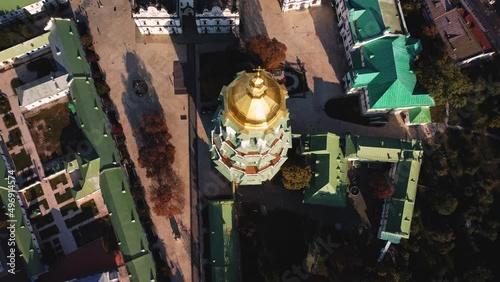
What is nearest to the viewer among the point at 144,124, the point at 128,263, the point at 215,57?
the point at 128,263

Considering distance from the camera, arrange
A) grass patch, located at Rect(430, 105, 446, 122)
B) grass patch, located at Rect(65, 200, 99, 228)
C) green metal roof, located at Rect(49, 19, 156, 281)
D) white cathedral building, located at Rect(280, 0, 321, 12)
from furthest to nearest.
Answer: white cathedral building, located at Rect(280, 0, 321, 12) < grass patch, located at Rect(430, 105, 446, 122) < grass patch, located at Rect(65, 200, 99, 228) < green metal roof, located at Rect(49, 19, 156, 281)

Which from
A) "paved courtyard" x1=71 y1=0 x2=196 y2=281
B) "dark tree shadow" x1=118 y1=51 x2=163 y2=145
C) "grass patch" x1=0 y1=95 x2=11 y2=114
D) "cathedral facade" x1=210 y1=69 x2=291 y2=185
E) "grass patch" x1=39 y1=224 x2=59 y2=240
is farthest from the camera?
"dark tree shadow" x1=118 y1=51 x2=163 y2=145

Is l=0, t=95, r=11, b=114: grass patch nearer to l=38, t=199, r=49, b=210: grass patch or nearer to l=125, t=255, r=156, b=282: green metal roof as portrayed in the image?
l=38, t=199, r=49, b=210: grass patch

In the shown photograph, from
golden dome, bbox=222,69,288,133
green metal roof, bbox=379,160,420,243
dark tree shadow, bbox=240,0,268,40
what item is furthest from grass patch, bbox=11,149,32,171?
green metal roof, bbox=379,160,420,243

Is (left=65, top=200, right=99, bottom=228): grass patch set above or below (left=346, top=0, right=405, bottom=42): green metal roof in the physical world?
below

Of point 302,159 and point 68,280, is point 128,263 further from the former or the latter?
point 302,159

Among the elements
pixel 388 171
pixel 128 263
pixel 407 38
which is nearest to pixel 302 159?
pixel 388 171
